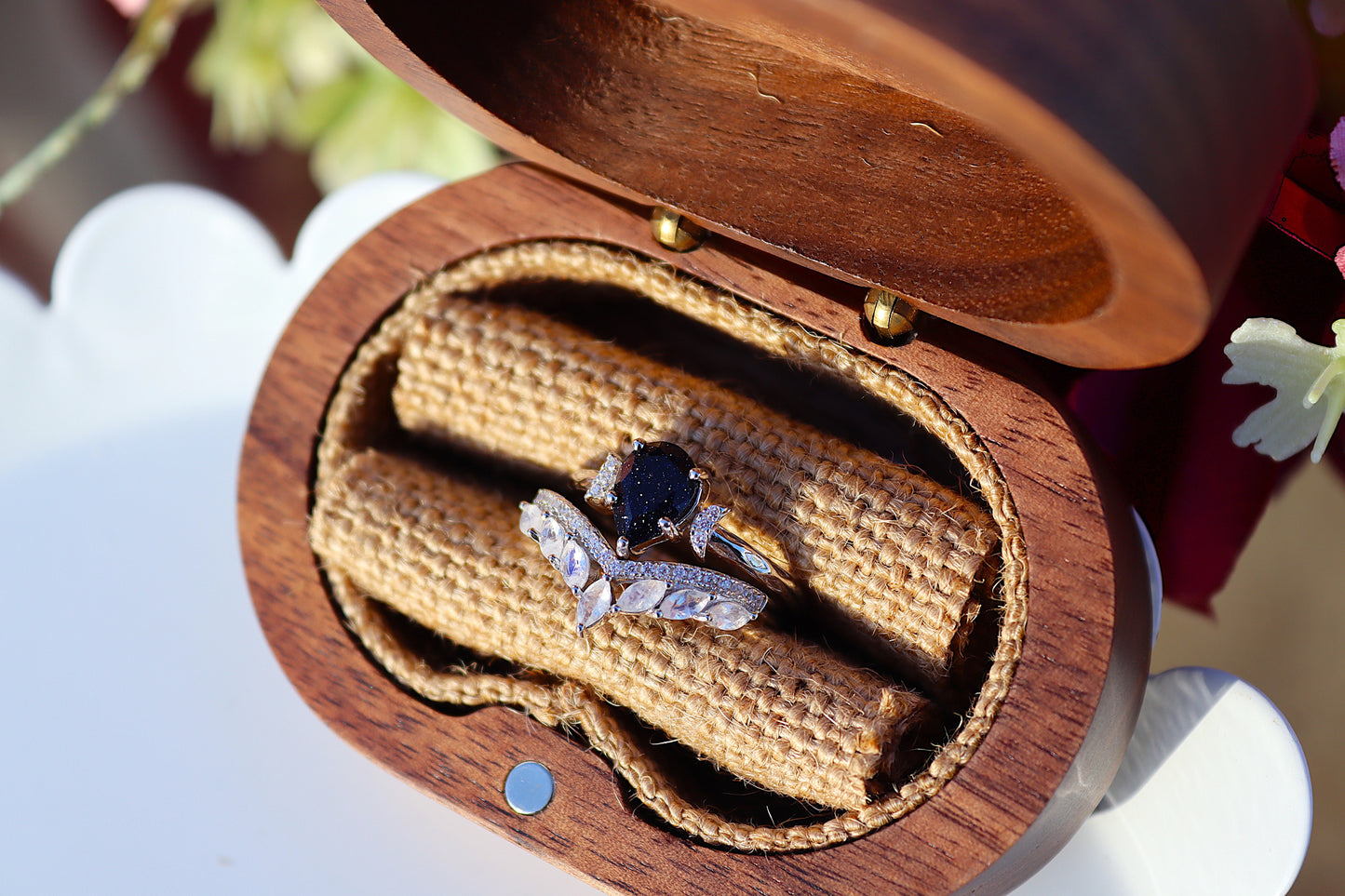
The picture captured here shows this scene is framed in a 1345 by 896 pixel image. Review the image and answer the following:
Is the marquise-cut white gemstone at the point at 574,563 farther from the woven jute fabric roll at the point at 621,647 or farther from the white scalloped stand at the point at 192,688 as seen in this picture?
the white scalloped stand at the point at 192,688

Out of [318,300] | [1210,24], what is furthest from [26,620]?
[1210,24]

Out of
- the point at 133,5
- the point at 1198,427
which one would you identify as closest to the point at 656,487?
the point at 1198,427

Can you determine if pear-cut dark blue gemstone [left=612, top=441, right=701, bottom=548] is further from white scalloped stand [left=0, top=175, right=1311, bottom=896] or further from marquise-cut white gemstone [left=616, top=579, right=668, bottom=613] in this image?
white scalloped stand [left=0, top=175, right=1311, bottom=896]

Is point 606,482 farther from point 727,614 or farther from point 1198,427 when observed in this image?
point 1198,427

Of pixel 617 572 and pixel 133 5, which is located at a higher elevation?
pixel 133 5

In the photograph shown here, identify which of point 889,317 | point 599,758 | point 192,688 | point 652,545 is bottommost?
point 192,688
